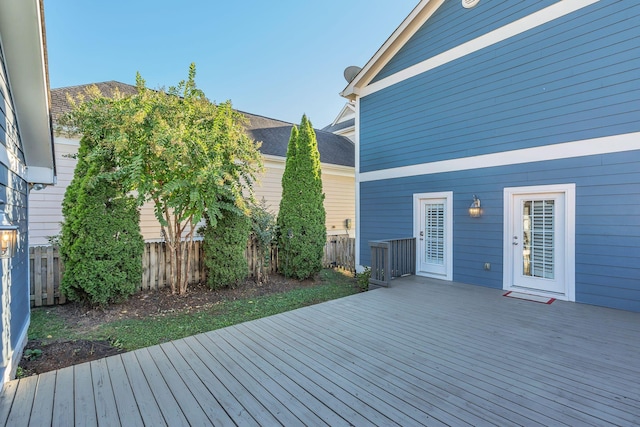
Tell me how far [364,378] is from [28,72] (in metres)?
4.65

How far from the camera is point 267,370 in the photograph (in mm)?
2848

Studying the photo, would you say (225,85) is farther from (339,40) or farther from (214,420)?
(214,420)

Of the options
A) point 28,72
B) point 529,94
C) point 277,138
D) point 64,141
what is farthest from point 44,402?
point 277,138

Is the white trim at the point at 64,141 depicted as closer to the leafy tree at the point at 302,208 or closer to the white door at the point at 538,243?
the leafy tree at the point at 302,208

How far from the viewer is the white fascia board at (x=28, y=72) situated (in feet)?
8.87

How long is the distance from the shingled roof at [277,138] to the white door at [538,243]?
768 cm

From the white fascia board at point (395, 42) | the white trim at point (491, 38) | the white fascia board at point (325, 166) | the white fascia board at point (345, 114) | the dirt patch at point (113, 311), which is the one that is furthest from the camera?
the white fascia board at point (345, 114)

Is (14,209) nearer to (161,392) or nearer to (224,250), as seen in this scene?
(161,392)

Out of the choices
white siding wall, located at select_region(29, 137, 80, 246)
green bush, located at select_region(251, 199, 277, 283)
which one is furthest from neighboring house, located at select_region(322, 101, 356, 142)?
white siding wall, located at select_region(29, 137, 80, 246)

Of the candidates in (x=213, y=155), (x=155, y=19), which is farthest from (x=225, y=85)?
(x=213, y=155)

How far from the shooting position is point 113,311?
501cm

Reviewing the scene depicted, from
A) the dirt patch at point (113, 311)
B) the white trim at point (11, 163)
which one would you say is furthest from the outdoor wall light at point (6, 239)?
the dirt patch at point (113, 311)

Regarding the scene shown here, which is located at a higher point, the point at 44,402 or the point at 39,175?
the point at 39,175

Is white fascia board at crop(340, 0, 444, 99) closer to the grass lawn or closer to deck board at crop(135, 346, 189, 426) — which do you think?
the grass lawn
